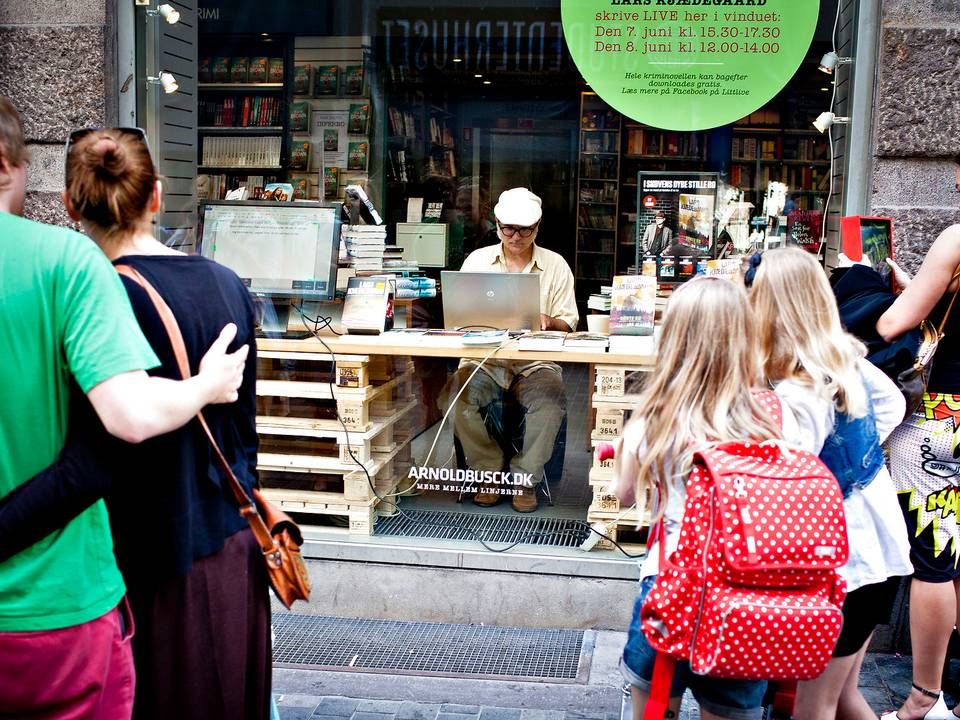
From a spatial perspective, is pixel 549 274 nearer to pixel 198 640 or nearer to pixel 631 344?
pixel 631 344

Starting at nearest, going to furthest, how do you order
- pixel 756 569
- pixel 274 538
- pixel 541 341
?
pixel 756 569
pixel 274 538
pixel 541 341

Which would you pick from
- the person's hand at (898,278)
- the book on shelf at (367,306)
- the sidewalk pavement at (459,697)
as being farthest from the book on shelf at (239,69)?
the person's hand at (898,278)

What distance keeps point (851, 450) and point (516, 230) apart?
324 centimetres

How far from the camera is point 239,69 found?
26.2 feet

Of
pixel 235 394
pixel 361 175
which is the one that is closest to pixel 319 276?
pixel 235 394

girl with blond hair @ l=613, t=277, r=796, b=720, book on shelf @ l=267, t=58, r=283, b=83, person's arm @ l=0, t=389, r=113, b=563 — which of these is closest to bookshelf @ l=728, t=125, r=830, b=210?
girl with blond hair @ l=613, t=277, r=796, b=720

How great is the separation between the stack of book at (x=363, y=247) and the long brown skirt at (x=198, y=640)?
9.26 feet

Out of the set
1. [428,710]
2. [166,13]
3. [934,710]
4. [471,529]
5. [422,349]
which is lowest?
[428,710]

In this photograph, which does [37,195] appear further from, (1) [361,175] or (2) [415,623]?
(1) [361,175]

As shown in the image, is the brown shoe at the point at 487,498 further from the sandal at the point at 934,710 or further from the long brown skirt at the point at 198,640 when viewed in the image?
the long brown skirt at the point at 198,640

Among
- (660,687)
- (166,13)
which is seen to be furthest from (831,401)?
(166,13)

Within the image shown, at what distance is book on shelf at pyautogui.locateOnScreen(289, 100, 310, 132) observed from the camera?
9.16m

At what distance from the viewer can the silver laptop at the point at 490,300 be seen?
501 cm

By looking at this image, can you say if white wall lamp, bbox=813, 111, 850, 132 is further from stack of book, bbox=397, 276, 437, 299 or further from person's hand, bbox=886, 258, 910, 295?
stack of book, bbox=397, 276, 437, 299
